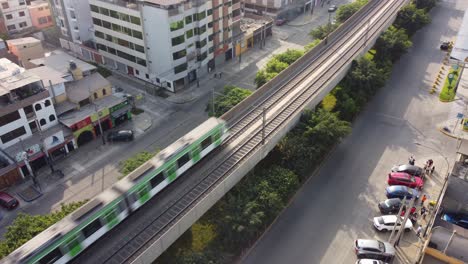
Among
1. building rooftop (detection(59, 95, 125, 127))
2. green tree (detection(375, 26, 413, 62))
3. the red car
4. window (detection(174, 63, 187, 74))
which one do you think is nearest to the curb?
the red car

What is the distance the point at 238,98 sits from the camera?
49031 millimetres

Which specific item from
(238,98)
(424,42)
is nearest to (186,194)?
(238,98)

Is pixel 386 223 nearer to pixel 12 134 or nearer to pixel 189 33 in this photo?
pixel 189 33

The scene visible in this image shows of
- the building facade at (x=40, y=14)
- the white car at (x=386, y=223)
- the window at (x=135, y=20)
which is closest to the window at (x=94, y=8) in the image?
the window at (x=135, y=20)

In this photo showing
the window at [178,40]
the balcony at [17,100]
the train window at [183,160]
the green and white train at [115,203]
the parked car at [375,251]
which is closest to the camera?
the green and white train at [115,203]

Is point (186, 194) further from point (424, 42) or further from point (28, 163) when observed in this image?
point (424, 42)

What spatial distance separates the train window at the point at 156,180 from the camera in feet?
109

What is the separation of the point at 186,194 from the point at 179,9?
104ft

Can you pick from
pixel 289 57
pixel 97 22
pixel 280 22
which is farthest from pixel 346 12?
pixel 97 22

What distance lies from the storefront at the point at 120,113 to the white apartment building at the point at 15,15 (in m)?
42.3

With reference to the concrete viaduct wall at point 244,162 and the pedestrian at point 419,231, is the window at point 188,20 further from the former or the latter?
the pedestrian at point 419,231

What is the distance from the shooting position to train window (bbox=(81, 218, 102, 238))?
29.1 metres

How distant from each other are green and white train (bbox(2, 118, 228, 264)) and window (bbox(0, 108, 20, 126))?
20.2 meters

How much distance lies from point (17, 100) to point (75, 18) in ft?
98.9
